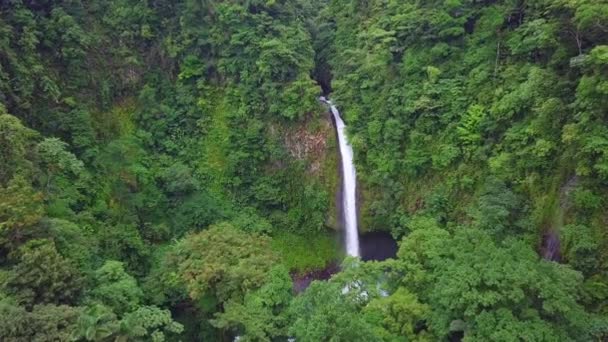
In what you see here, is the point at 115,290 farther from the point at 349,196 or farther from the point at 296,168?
the point at 349,196

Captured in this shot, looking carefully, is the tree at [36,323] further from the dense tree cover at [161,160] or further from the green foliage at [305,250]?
the green foliage at [305,250]

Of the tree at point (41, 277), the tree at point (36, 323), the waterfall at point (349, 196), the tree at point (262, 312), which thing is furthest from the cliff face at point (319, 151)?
the tree at point (36, 323)

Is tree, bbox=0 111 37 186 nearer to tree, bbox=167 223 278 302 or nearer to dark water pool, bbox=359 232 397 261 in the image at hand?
tree, bbox=167 223 278 302

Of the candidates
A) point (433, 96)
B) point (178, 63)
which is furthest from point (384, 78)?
point (178, 63)

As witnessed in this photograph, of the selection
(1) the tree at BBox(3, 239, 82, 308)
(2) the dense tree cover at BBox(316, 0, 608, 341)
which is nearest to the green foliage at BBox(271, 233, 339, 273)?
(2) the dense tree cover at BBox(316, 0, 608, 341)

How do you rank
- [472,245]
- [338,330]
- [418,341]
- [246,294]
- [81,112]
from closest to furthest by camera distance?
[338,330] → [418,341] → [472,245] → [246,294] → [81,112]

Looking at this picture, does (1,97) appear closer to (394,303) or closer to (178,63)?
(178,63)

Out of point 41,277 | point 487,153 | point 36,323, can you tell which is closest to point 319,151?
point 487,153
